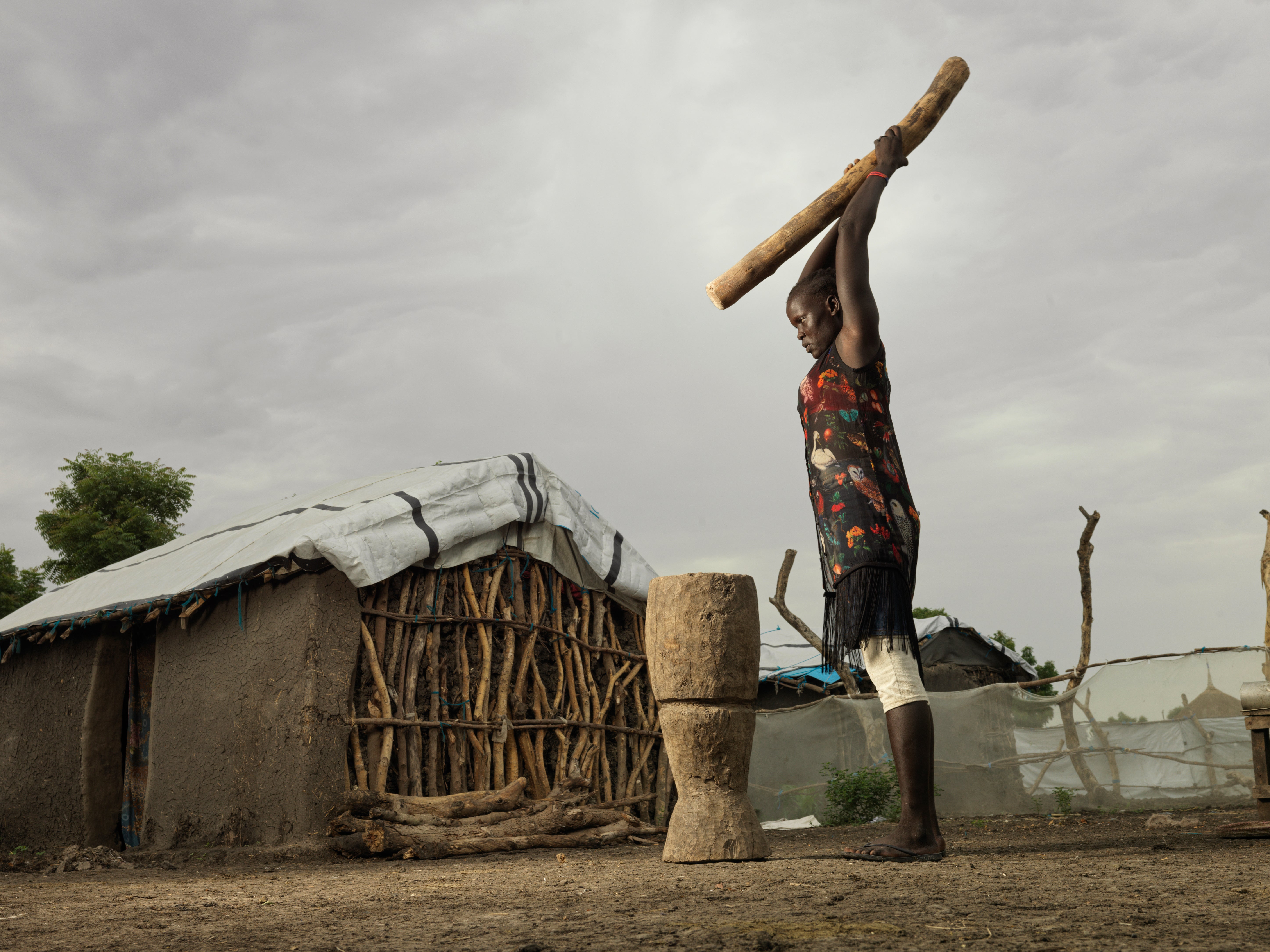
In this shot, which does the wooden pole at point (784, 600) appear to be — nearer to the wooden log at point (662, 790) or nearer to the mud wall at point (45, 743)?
the wooden log at point (662, 790)

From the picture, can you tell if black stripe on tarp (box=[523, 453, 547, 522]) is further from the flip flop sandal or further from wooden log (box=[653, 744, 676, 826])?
the flip flop sandal

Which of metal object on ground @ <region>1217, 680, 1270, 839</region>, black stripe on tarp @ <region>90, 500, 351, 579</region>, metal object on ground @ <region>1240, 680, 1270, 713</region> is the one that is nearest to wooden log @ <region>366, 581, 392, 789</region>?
black stripe on tarp @ <region>90, 500, 351, 579</region>

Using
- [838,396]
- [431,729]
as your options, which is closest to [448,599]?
[431,729]

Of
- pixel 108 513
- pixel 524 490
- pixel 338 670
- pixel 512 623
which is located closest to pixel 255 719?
pixel 338 670

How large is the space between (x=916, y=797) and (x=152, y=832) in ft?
19.6

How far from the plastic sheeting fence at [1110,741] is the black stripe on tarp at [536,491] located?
3704mm

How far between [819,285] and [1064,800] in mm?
6442

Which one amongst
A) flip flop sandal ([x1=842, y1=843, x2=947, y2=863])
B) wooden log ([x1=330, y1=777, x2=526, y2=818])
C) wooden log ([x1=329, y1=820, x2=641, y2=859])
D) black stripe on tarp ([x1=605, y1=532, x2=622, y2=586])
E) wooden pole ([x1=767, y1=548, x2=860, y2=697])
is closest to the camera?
flip flop sandal ([x1=842, y1=843, x2=947, y2=863])

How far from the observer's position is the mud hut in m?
6.50

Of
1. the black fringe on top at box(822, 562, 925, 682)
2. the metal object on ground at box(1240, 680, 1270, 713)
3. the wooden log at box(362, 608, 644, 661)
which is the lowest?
the metal object on ground at box(1240, 680, 1270, 713)

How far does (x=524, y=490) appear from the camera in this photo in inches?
302

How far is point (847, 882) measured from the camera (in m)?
2.95

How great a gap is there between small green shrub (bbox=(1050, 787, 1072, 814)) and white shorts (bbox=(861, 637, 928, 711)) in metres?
5.87

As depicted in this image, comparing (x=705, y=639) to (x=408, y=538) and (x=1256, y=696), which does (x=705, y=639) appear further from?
(x=408, y=538)
